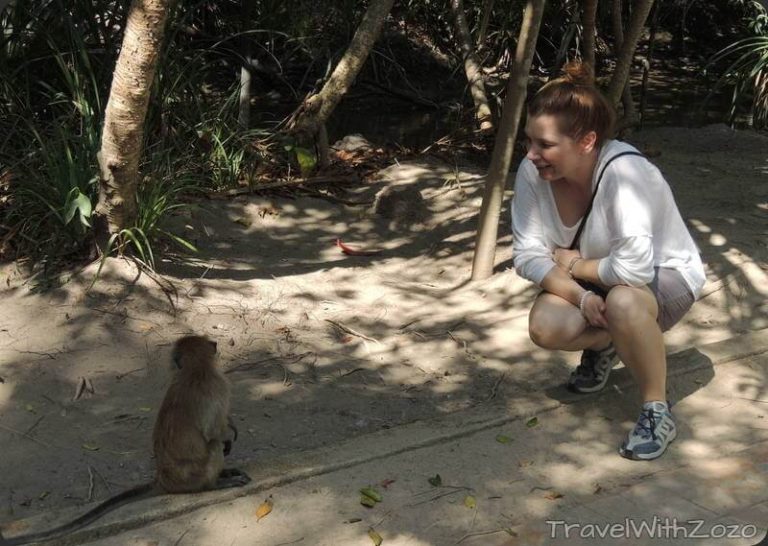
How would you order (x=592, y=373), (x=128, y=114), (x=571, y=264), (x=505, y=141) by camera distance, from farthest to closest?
(x=505, y=141) < (x=128, y=114) < (x=592, y=373) < (x=571, y=264)

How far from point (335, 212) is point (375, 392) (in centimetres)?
316

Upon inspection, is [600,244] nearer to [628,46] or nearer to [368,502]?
[368,502]

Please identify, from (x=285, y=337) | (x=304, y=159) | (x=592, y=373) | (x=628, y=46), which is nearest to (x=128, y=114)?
(x=285, y=337)

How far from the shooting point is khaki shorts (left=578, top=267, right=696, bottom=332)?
12.6 feet

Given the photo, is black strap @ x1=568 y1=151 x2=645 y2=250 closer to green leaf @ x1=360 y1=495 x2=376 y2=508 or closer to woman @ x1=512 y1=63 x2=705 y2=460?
woman @ x1=512 y1=63 x2=705 y2=460

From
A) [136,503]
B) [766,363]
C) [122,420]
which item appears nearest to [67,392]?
[122,420]

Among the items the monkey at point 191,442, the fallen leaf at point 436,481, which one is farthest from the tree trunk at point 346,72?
the fallen leaf at point 436,481

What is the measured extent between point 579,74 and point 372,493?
1.73 meters

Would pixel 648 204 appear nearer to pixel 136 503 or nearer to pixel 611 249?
pixel 611 249

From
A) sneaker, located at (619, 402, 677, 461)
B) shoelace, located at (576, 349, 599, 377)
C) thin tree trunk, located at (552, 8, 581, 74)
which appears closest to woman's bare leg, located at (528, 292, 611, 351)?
shoelace, located at (576, 349, 599, 377)

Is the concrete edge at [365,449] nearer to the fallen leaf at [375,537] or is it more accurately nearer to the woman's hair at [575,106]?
the fallen leaf at [375,537]

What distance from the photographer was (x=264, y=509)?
11.2ft

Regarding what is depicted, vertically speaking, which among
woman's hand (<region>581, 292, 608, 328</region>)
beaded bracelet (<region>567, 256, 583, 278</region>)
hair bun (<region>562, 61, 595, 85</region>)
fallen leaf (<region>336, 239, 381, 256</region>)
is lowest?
fallen leaf (<region>336, 239, 381, 256</region>)

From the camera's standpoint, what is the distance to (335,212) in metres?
7.67
